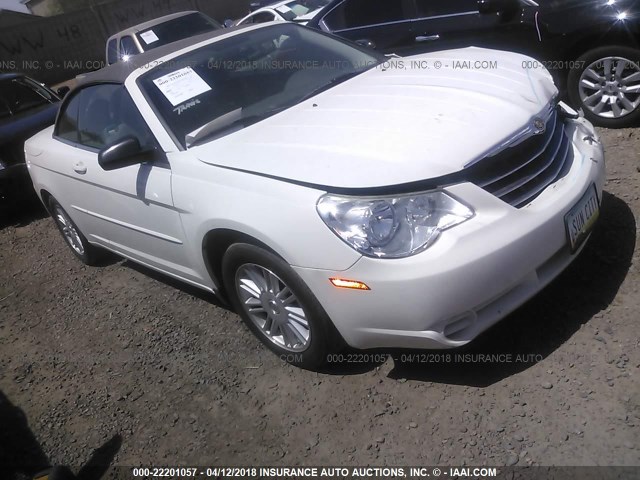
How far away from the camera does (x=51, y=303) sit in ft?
15.1

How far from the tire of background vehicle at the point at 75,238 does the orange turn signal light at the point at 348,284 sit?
3.00 m

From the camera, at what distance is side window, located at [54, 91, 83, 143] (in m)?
4.16

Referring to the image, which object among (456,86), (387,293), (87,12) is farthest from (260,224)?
(87,12)

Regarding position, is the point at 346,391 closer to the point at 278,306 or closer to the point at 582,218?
the point at 278,306

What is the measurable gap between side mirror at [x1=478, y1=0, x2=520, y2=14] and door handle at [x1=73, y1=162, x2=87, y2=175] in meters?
3.48

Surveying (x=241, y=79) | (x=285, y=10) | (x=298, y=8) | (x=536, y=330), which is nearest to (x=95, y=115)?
(x=241, y=79)

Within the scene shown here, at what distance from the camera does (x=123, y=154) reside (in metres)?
3.02

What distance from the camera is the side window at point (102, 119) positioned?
11.0ft

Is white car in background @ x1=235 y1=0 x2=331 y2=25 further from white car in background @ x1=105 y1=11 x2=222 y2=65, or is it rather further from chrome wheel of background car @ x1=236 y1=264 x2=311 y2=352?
chrome wheel of background car @ x1=236 y1=264 x2=311 y2=352

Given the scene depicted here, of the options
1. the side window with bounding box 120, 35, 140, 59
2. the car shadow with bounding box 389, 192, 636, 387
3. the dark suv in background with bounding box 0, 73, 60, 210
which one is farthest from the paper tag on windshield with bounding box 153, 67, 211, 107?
the side window with bounding box 120, 35, 140, 59

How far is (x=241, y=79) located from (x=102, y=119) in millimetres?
1079

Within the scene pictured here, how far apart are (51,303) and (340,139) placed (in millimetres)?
3146

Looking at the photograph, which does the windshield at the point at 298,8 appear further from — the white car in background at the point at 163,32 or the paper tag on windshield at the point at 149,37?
the paper tag on windshield at the point at 149,37

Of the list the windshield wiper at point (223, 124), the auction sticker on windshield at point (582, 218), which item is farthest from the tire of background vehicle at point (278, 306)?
the auction sticker on windshield at point (582, 218)
